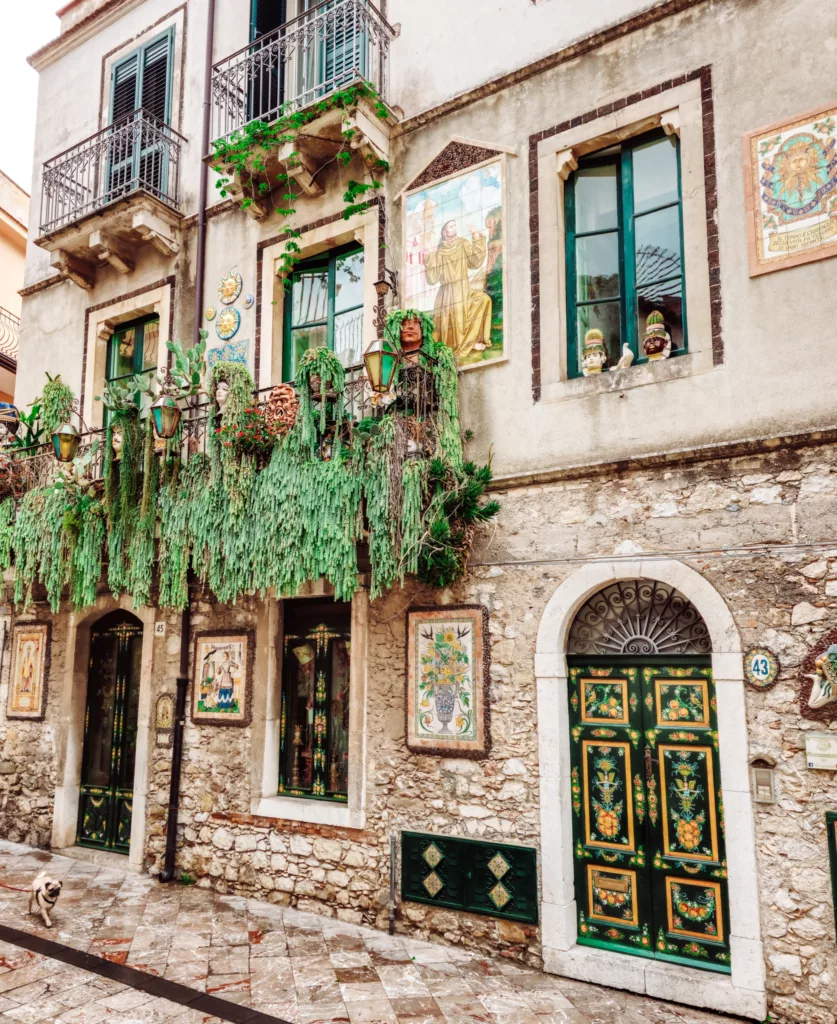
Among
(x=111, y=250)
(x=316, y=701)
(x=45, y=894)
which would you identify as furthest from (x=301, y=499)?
(x=111, y=250)

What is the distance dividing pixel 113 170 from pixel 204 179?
1.69m

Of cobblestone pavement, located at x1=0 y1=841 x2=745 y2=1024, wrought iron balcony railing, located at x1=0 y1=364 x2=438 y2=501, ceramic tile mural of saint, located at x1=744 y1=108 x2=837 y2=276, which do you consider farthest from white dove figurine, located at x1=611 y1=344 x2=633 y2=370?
cobblestone pavement, located at x1=0 y1=841 x2=745 y2=1024

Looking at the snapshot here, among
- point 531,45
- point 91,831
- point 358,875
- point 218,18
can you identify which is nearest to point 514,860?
point 358,875

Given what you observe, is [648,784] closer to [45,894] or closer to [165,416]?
[45,894]

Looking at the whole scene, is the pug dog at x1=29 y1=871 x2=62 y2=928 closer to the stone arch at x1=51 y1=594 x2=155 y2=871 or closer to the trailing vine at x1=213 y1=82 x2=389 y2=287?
the stone arch at x1=51 y1=594 x2=155 y2=871

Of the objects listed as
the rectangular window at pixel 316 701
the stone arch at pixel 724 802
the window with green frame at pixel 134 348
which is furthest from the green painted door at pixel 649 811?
the window with green frame at pixel 134 348

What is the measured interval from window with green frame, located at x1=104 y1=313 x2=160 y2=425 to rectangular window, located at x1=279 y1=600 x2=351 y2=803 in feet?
12.7

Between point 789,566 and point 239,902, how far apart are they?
559 centimetres

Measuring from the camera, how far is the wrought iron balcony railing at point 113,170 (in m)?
9.68

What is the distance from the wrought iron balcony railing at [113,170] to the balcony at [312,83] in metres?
0.79

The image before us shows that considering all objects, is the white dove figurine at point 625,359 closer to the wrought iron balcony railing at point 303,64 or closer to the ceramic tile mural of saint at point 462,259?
the ceramic tile mural of saint at point 462,259

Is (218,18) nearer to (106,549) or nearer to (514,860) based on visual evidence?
(106,549)

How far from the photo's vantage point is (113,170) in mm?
10172

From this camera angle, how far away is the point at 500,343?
22.3 ft
